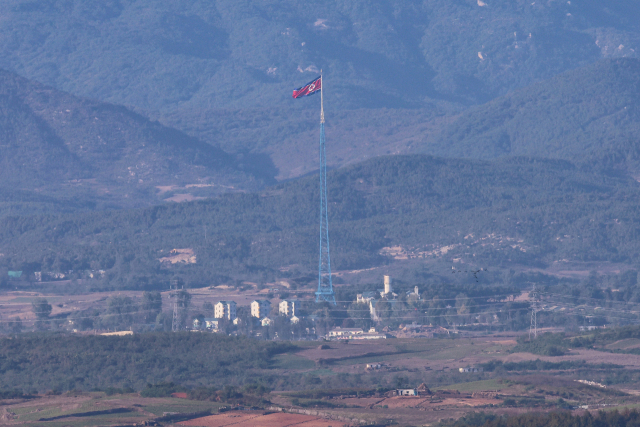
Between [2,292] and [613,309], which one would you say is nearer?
[613,309]

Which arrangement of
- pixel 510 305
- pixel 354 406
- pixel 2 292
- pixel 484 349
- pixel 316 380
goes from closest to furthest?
1. pixel 354 406
2. pixel 316 380
3. pixel 484 349
4. pixel 510 305
5. pixel 2 292

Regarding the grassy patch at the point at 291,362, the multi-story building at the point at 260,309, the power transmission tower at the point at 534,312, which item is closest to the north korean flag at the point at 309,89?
the grassy patch at the point at 291,362

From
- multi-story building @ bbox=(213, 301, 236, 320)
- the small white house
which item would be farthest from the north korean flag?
multi-story building @ bbox=(213, 301, 236, 320)

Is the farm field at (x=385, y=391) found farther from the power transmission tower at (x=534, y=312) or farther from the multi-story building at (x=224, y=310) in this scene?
the multi-story building at (x=224, y=310)

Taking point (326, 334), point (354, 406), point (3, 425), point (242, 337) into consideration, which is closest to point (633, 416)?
point (354, 406)

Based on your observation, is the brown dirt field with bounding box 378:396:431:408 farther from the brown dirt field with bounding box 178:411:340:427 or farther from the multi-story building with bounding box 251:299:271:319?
the multi-story building with bounding box 251:299:271:319

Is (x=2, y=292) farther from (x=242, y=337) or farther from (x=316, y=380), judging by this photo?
(x=316, y=380)
